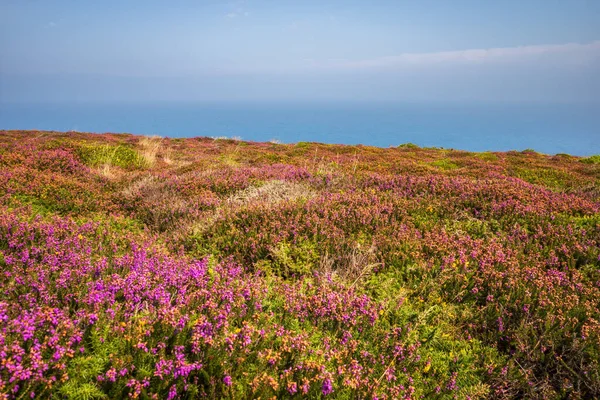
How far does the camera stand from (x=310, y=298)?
383 cm

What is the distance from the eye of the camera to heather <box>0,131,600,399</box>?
246cm

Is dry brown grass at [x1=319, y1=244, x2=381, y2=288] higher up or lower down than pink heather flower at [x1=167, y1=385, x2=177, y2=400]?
higher up

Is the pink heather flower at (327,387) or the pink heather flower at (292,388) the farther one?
the pink heather flower at (327,387)

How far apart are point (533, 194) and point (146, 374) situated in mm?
8875

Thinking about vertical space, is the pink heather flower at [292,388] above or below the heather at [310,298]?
below

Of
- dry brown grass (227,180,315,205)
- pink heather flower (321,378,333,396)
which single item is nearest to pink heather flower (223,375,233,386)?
pink heather flower (321,378,333,396)

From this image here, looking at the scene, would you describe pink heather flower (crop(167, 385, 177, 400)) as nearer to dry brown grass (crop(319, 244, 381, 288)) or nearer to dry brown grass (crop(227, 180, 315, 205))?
dry brown grass (crop(319, 244, 381, 288))

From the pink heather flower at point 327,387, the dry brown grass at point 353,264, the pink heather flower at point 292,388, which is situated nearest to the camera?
the pink heather flower at point 292,388

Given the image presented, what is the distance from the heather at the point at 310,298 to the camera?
8.05ft

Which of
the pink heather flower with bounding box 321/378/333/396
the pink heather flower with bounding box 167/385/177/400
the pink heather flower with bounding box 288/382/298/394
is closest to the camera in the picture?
the pink heather flower with bounding box 167/385/177/400

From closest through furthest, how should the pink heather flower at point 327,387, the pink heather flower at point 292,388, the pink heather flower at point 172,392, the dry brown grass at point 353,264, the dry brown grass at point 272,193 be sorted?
1. the pink heather flower at point 172,392
2. the pink heather flower at point 292,388
3. the pink heather flower at point 327,387
4. the dry brown grass at point 353,264
5. the dry brown grass at point 272,193

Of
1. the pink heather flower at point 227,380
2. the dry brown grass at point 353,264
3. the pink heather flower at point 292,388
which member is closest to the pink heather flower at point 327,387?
the pink heather flower at point 292,388

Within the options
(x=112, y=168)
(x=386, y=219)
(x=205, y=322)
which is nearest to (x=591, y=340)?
(x=386, y=219)

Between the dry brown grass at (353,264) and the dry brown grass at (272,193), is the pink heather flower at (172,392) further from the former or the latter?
the dry brown grass at (272,193)
